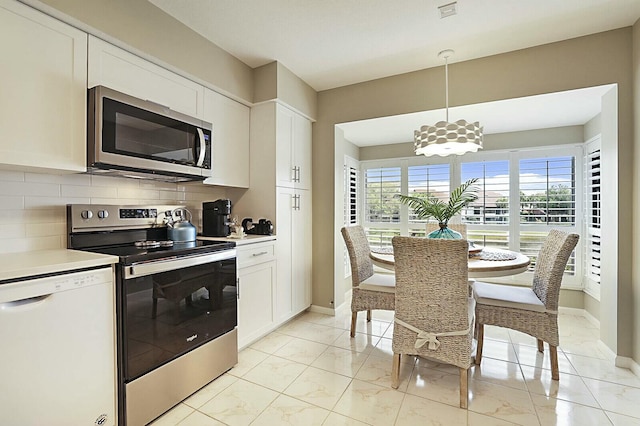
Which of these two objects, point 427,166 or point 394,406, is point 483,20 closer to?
point 427,166

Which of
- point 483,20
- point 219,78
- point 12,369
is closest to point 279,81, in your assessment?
point 219,78

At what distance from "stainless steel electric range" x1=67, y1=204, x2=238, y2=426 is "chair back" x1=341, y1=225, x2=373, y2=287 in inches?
41.3

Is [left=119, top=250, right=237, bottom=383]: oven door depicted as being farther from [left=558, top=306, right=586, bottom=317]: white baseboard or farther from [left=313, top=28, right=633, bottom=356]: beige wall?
[left=558, top=306, right=586, bottom=317]: white baseboard

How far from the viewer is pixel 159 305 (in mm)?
1702

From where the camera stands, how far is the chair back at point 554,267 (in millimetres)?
2000

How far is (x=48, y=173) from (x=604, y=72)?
3.95 m

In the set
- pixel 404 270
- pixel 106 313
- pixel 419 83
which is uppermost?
pixel 419 83

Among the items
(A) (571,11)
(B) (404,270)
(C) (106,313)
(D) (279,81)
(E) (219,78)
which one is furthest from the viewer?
(D) (279,81)

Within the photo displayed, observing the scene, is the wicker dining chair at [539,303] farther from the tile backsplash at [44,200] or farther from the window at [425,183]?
the tile backsplash at [44,200]

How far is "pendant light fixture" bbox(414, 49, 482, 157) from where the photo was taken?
7.58ft

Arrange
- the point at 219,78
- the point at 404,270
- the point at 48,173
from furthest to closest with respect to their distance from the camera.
Result: the point at 219,78 → the point at 404,270 → the point at 48,173

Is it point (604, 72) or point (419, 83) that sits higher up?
point (419, 83)

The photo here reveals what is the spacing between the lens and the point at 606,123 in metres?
2.40

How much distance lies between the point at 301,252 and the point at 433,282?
1675 mm
